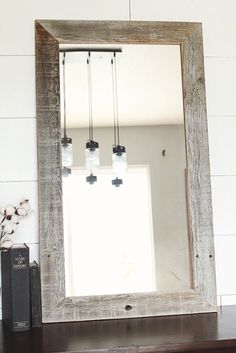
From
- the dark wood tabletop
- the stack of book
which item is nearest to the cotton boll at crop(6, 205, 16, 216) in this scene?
the stack of book

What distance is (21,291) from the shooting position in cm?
132

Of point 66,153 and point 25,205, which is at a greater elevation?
point 66,153

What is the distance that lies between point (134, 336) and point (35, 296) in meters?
0.34

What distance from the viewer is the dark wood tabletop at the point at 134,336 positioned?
3.79ft

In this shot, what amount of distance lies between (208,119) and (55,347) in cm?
98

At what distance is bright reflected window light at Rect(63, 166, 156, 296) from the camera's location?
1.50m

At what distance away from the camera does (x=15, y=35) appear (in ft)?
5.09

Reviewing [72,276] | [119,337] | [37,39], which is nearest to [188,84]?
[37,39]

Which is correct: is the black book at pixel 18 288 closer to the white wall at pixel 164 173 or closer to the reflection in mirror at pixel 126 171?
the reflection in mirror at pixel 126 171

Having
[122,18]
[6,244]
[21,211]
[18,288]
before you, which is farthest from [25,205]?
[122,18]

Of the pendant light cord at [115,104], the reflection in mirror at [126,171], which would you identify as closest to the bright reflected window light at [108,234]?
the reflection in mirror at [126,171]

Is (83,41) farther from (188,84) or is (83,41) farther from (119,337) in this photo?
(119,337)

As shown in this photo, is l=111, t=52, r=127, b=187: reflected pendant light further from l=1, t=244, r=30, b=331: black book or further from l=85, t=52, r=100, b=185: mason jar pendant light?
l=1, t=244, r=30, b=331: black book

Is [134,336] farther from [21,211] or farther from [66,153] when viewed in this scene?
[66,153]
